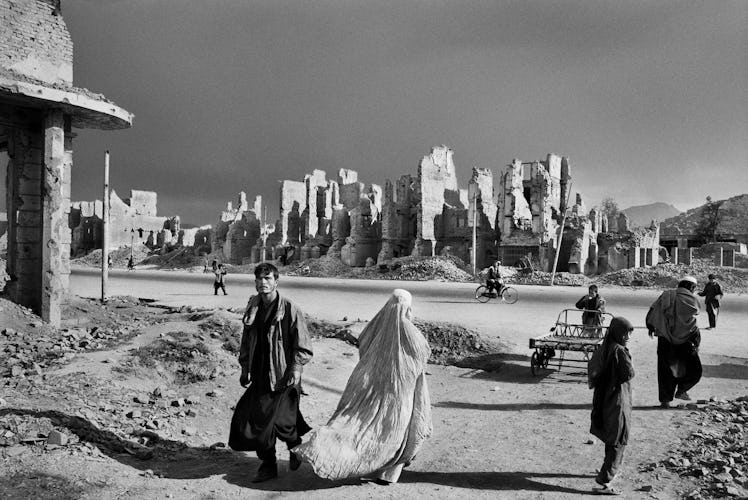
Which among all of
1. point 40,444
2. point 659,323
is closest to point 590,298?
point 659,323

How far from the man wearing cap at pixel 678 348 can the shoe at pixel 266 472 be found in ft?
15.7

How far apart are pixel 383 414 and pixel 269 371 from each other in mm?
953

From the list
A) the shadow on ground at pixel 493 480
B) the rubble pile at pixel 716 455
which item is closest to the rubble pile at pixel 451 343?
the rubble pile at pixel 716 455

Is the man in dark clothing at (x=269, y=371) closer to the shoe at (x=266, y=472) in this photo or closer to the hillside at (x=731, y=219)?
the shoe at (x=266, y=472)

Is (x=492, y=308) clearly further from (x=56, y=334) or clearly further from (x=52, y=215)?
(x=52, y=215)

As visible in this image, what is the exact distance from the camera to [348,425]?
14.3ft

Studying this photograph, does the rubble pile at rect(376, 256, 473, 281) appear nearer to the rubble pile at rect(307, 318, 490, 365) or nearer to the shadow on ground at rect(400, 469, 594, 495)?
the rubble pile at rect(307, 318, 490, 365)

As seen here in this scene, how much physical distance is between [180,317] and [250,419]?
8.79m

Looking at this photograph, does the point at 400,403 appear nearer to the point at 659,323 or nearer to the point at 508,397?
the point at 508,397

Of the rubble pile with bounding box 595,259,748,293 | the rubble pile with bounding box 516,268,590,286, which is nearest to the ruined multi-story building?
the rubble pile with bounding box 516,268,590,286

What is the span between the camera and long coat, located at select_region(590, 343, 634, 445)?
4293 millimetres

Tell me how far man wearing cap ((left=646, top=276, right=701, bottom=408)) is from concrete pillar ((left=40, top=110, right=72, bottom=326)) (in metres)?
9.49

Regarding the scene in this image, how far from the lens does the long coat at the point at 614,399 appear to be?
14.1 ft

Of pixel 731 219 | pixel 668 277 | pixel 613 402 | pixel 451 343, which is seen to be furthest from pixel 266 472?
pixel 731 219
